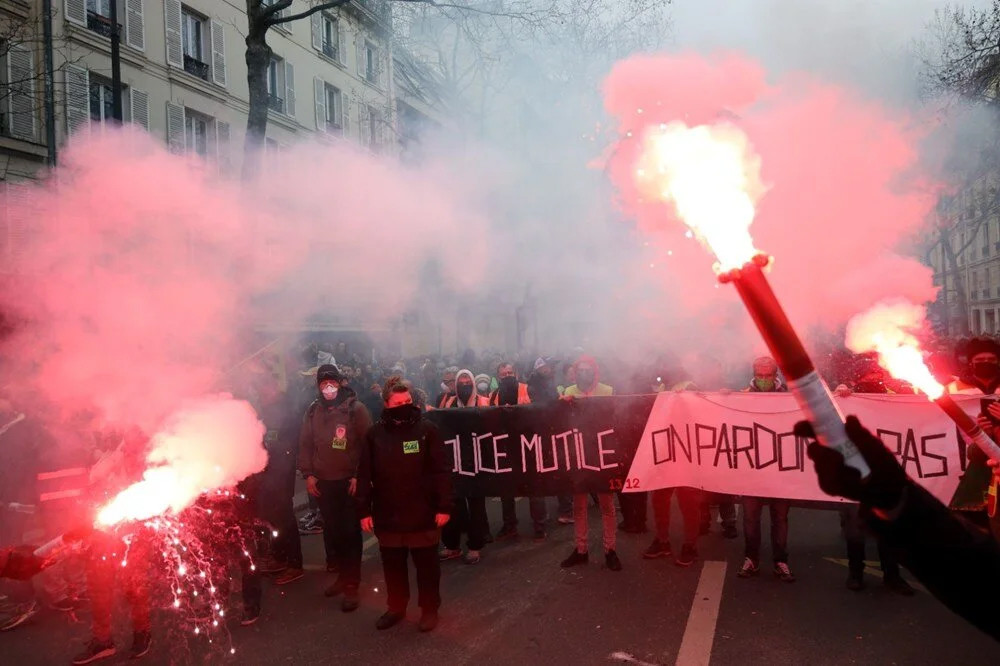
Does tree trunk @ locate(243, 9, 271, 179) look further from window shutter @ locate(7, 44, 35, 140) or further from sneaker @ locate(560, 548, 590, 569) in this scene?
sneaker @ locate(560, 548, 590, 569)

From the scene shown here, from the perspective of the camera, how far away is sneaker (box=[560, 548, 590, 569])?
5.44 m

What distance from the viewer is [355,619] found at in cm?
462

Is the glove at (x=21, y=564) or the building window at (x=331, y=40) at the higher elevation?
the building window at (x=331, y=40)

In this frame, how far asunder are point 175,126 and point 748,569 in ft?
52.3

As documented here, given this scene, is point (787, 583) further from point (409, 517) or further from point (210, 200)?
point (210, 200)


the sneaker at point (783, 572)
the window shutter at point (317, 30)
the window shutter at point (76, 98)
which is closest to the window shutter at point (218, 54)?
the window shutter at point (317, 30)

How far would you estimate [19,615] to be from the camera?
484 cm

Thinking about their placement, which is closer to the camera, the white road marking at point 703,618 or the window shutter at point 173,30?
the white road marking at point 703,618

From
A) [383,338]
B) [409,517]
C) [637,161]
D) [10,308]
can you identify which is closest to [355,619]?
[409,517]

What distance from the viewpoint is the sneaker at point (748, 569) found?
5.08 meters

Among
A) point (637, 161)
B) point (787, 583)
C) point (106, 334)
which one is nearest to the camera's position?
point (637, 161)

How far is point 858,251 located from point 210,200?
6537 millimetres

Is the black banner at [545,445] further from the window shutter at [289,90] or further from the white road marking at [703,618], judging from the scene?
the window shutter at [289,90]

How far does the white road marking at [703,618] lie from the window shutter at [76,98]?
13.4 m
